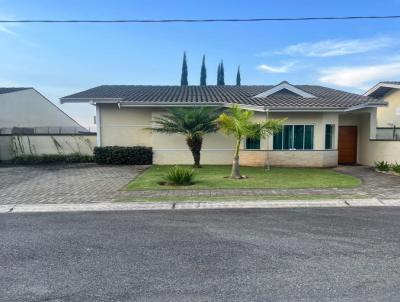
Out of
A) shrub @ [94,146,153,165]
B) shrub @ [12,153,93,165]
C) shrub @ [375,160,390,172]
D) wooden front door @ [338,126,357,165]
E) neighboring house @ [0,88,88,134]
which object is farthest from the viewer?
neighboring house @ [0,88,88,134]

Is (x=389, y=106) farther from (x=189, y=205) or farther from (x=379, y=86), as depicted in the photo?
(x=189, y=205)

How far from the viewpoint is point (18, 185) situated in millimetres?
12375

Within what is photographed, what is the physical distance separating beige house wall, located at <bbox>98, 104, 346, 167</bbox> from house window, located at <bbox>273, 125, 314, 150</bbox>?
23 cm

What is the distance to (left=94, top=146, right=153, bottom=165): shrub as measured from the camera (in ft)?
62.4

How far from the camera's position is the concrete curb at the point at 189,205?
862cm

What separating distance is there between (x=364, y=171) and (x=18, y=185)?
1467cm

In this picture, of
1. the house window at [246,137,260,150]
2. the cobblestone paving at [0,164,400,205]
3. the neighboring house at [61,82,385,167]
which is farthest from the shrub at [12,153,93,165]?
the house window at [246,137,260,150]

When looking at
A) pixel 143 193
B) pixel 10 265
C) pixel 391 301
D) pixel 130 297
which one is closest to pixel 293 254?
pixel 391 301

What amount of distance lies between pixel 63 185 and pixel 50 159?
8.96m

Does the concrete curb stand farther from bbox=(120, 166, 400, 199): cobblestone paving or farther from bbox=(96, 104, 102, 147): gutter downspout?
bbox=(96, 104, 102, 147): gutter downspout

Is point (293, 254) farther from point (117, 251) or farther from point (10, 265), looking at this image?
point (10, 265)

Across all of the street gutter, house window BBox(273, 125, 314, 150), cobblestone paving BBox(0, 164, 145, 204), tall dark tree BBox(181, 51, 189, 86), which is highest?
tall dark tree BBox(181, 51, 189, 86)

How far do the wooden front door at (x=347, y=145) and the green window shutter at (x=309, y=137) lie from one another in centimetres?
294

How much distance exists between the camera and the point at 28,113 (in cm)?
2750
